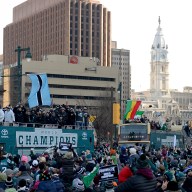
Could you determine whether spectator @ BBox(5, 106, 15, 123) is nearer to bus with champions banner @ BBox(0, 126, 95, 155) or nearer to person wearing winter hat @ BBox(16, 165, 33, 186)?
bus with champions banner @ BBox(0, 126, 95, 155)

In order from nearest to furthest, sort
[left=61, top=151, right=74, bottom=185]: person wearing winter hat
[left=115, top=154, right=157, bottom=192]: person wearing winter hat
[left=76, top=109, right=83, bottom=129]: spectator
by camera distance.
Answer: [left=115, top=154, right=157, bottom=192]: person wearing winter hat, [left=61, top=151, right=74, bottom=185]: person wearing winter hat, [left=76, top=109, right=83, bottom=129]: spectator

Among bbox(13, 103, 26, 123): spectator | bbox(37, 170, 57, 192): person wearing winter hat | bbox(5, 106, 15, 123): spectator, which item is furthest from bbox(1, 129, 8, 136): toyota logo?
bbox(37, 170, 57, 192): person wearing winter hat

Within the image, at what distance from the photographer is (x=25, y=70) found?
125m

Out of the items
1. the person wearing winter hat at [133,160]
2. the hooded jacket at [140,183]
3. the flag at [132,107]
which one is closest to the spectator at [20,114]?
the person wearing winter hat at [133,160]

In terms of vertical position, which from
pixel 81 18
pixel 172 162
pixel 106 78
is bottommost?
pixel 172 162

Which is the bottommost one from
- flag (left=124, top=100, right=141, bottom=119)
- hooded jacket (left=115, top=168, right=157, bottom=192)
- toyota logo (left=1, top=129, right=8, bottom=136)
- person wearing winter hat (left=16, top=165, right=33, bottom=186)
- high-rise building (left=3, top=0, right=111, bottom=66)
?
person wearing winter hat (left=16, top=165, right=33, bottom=186)

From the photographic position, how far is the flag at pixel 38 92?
32656 millimetres

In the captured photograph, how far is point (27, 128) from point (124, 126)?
1346 cm

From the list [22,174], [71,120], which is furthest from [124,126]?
[22,174]

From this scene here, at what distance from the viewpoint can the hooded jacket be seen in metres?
10.4

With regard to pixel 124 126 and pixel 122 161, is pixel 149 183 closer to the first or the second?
pixel 122 161

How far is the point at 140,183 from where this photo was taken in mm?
10453

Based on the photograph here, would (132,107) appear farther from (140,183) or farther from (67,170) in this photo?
→ (140,183)

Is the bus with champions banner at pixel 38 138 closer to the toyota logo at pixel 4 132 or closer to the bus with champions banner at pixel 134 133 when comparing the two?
the toyota logo at pixel 4 132
